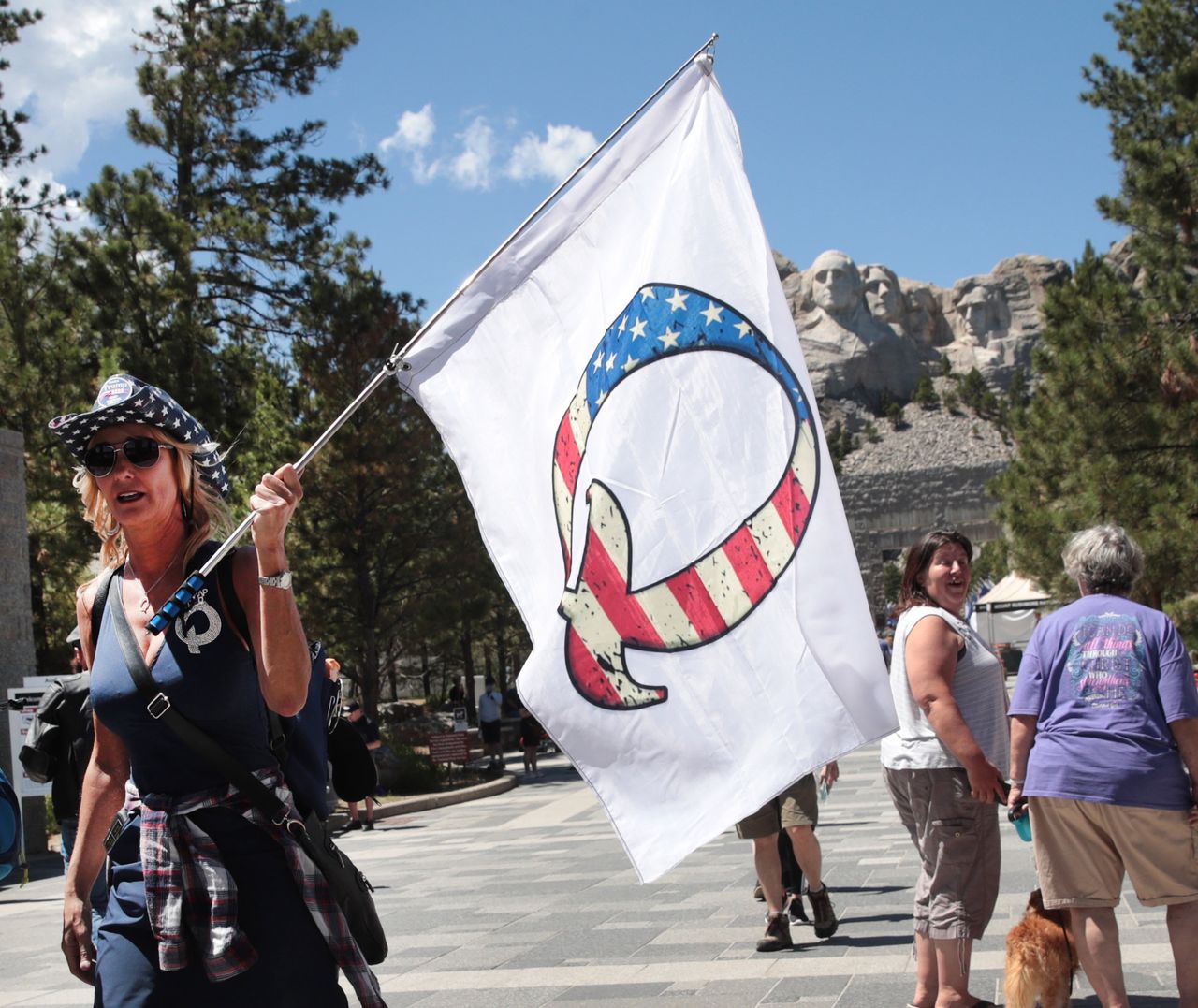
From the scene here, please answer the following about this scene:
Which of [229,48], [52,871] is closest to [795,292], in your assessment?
[229,48]

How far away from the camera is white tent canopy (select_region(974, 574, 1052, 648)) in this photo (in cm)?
4272

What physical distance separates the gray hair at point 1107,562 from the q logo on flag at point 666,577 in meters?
1.45

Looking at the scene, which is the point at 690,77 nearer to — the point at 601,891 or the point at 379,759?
the point at 601,891

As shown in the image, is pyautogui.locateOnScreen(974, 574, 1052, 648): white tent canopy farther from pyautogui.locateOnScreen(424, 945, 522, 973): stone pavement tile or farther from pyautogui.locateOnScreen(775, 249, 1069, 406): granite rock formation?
pyautogui.locateOnScreen(775, 249, 1069, 406): granite rock formation

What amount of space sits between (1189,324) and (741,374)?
669 inches

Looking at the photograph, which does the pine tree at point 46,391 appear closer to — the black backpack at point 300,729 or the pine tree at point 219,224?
the pine tree at point 219,224

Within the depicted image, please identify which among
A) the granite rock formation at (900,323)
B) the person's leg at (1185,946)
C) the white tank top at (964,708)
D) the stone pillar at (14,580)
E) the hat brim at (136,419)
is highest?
the granite rock formation at (900,323)

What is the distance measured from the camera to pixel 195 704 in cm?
269

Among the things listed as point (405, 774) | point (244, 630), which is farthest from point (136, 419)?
point (405, 774)

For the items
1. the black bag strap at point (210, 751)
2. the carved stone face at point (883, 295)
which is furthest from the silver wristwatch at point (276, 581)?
the carved stone face at point (883, 295)

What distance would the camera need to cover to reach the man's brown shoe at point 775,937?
6.47m

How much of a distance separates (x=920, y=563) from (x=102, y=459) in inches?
124

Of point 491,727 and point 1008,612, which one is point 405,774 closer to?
point 491,727

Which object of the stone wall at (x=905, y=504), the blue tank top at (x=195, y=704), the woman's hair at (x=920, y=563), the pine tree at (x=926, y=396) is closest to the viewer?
the blue tank top at (x=195, y=704)
